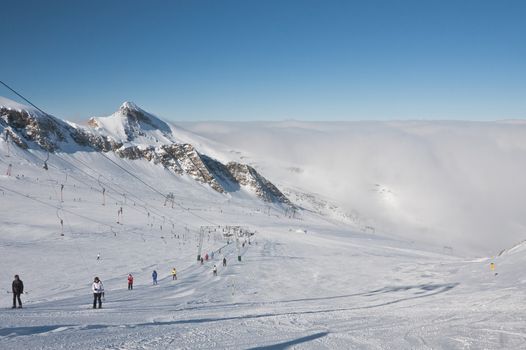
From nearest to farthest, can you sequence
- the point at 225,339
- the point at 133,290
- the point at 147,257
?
the point at 225,339, the point at 133,290, the point at 147,257

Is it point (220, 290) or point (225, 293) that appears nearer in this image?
point (225, 293)

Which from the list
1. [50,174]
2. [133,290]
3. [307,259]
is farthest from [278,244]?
[50,174]

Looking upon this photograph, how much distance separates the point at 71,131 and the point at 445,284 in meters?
180

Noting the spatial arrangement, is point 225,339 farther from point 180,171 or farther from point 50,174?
point 180,171

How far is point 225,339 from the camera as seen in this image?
516 inches

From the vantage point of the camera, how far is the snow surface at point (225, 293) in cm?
1367

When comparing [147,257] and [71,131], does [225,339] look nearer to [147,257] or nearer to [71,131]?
[147,257]

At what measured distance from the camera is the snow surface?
1367 cm

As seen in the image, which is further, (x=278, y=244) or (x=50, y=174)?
(x=50, y=174)

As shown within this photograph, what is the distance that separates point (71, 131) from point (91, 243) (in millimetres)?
144287

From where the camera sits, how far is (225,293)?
93.8ft

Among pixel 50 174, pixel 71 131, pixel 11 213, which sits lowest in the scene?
pixel 11 213

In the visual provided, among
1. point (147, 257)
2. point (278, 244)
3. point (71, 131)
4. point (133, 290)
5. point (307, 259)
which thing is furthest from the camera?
point (71, 131)

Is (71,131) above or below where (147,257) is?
above
